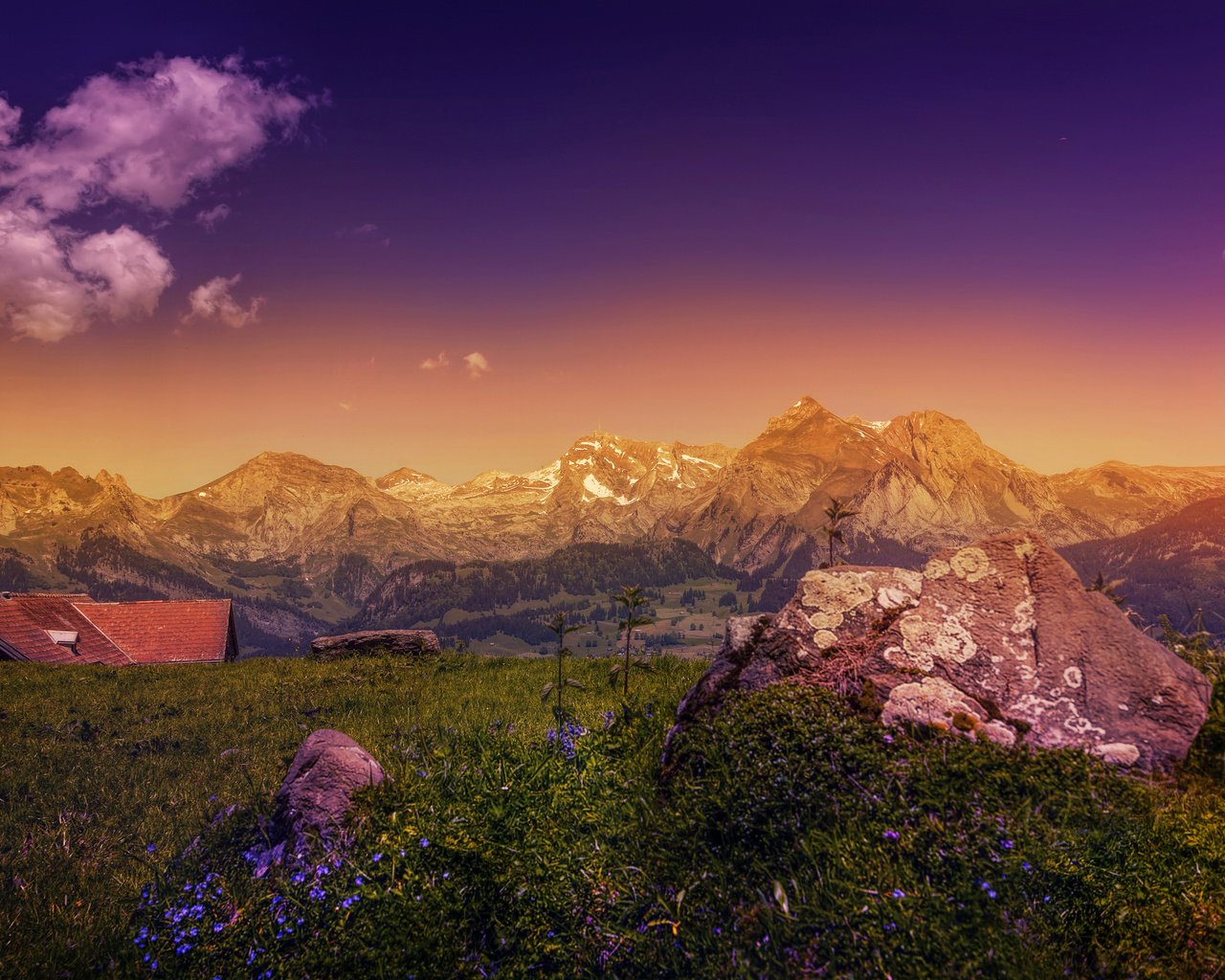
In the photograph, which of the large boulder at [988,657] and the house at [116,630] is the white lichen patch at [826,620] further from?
the house at [116,630]

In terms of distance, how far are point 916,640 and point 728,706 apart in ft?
7.64

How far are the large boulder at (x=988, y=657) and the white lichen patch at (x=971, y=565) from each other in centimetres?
1

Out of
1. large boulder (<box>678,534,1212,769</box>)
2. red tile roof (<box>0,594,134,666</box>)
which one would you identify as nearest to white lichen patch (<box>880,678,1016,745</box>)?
large boulder (<box>678,534,1212,769</box>)

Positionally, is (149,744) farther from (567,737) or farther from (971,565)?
(971,565)

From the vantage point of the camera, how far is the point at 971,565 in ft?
27.6

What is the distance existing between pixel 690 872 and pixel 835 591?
163 inches

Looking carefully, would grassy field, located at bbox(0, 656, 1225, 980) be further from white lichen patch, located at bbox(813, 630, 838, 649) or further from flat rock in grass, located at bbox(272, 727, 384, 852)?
white lichen patch, located at bbox(813, 630, 838, 649)

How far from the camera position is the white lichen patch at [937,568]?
848cm

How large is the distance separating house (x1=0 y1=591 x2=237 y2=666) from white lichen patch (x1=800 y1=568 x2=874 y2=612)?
42.3 m

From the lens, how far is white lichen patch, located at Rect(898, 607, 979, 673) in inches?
297

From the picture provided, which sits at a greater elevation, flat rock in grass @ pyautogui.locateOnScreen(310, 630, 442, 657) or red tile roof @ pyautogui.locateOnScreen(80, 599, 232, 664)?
flat rock in grass @ pyautogui.locateOnScreen(310, 630, 442, 657)

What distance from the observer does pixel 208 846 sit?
8.00m

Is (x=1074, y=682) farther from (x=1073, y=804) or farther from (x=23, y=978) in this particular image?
(x=23, y=978)

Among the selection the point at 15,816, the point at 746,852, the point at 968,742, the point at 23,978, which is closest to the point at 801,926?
the point at 746,852
